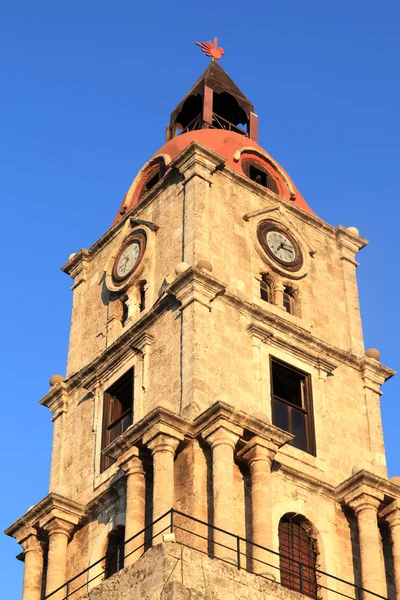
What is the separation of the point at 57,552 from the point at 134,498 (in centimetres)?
436

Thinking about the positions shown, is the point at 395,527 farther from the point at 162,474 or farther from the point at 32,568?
the point at 32,568

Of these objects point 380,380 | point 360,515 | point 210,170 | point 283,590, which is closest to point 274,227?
point 210,170

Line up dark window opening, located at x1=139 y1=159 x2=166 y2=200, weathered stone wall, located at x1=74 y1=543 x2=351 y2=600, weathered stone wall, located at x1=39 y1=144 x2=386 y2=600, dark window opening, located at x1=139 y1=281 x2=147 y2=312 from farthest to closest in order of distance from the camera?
1. dark window opening, located at x1=139 y1=159 x2=166 y2=200
2. dark window opening, located at x1=139 y1=281 x2=147 y2=312
3. weathered stone wall, located at x1=39 y1=144 x2=386 y2=600
4. weathered stone wall, located at x1=74 y1=543 x2=351 y2=600

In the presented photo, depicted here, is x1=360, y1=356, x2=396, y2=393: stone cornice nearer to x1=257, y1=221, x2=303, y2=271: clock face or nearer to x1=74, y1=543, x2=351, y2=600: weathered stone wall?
x1=257, y1=221, x2=303, y2=271: clock face

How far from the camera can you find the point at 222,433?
4375 centimetres

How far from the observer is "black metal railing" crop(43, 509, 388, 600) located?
41094mm

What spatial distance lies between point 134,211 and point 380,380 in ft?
34.5

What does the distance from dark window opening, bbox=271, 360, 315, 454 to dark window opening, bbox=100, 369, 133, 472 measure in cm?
460

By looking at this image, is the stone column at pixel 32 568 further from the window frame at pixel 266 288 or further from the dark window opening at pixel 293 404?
the window frame at pixel 266 288

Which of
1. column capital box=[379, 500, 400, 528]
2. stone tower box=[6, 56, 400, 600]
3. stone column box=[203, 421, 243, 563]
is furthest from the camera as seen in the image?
column capital box=[379, 500, 400, 528]

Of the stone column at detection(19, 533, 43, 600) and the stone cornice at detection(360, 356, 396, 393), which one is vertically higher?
the stone cornice at detection(360, 356, 396, 393)

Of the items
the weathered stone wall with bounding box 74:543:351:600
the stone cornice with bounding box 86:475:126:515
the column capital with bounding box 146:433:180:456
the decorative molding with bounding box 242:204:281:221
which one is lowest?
the weathered stone wall with bounding box 74:543:351:600

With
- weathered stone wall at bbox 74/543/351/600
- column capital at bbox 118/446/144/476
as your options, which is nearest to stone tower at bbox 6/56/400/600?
column capital at bbox 118/446/144/476

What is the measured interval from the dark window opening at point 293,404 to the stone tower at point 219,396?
0.18ft
